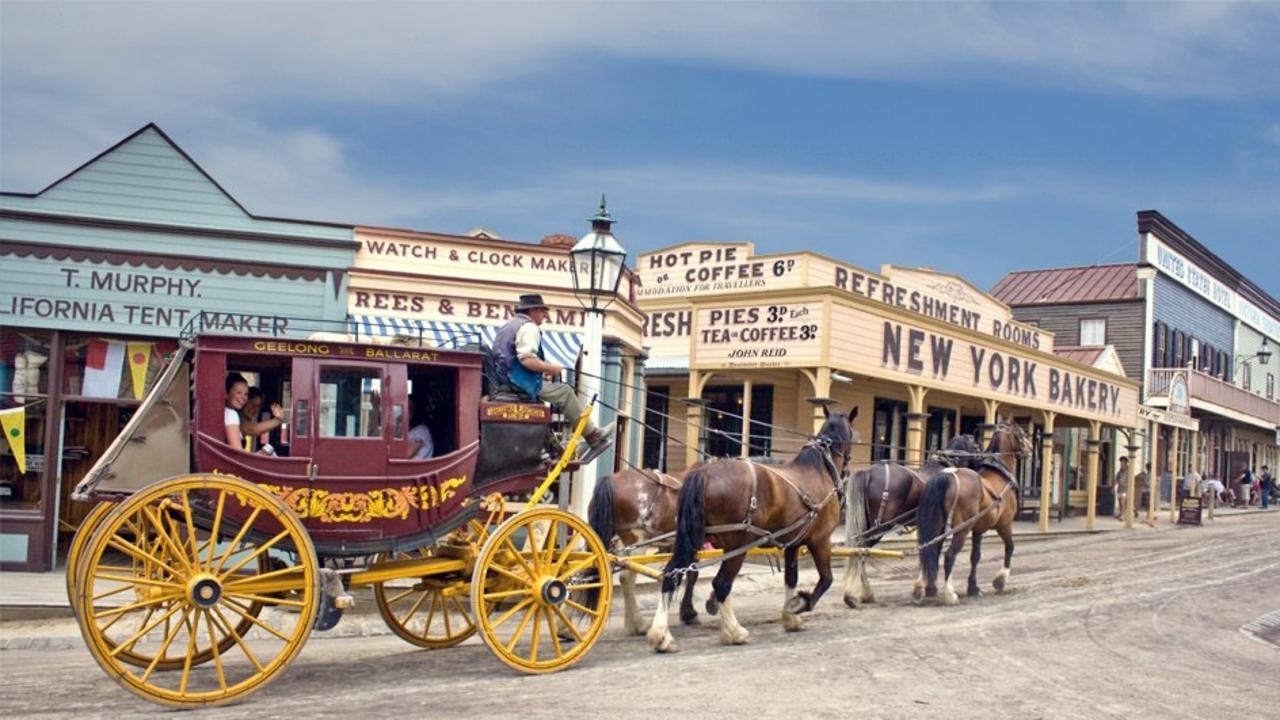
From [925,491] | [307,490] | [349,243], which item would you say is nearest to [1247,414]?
[925,491]

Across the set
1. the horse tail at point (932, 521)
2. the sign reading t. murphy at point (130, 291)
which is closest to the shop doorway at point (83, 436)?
the sign reading t. murphy at point (130, 291)

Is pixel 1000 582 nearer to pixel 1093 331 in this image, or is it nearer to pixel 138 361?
pixel 138 361

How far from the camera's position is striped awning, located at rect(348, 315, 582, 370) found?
45.3ft

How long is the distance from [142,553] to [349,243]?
7908mm

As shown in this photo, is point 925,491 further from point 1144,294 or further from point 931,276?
point 1144,294

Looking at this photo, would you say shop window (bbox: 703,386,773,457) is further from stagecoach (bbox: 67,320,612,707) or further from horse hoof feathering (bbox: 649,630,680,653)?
stagecoach (bbox: 67,320,612,707)

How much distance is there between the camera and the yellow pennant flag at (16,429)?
13.0m

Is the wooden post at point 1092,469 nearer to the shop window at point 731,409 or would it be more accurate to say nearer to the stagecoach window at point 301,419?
the shop window at point 731,409

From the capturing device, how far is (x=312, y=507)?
24.1 ft

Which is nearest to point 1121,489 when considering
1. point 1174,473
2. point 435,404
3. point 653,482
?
point 1174,473

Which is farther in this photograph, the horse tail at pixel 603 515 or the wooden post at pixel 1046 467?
the wooden post at pixel 1046 467

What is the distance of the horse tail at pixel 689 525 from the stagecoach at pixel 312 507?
0.78 m

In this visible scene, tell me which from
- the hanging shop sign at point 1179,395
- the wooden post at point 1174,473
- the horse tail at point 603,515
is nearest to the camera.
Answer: the horse tail at point 603,515

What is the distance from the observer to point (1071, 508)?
110 ft
